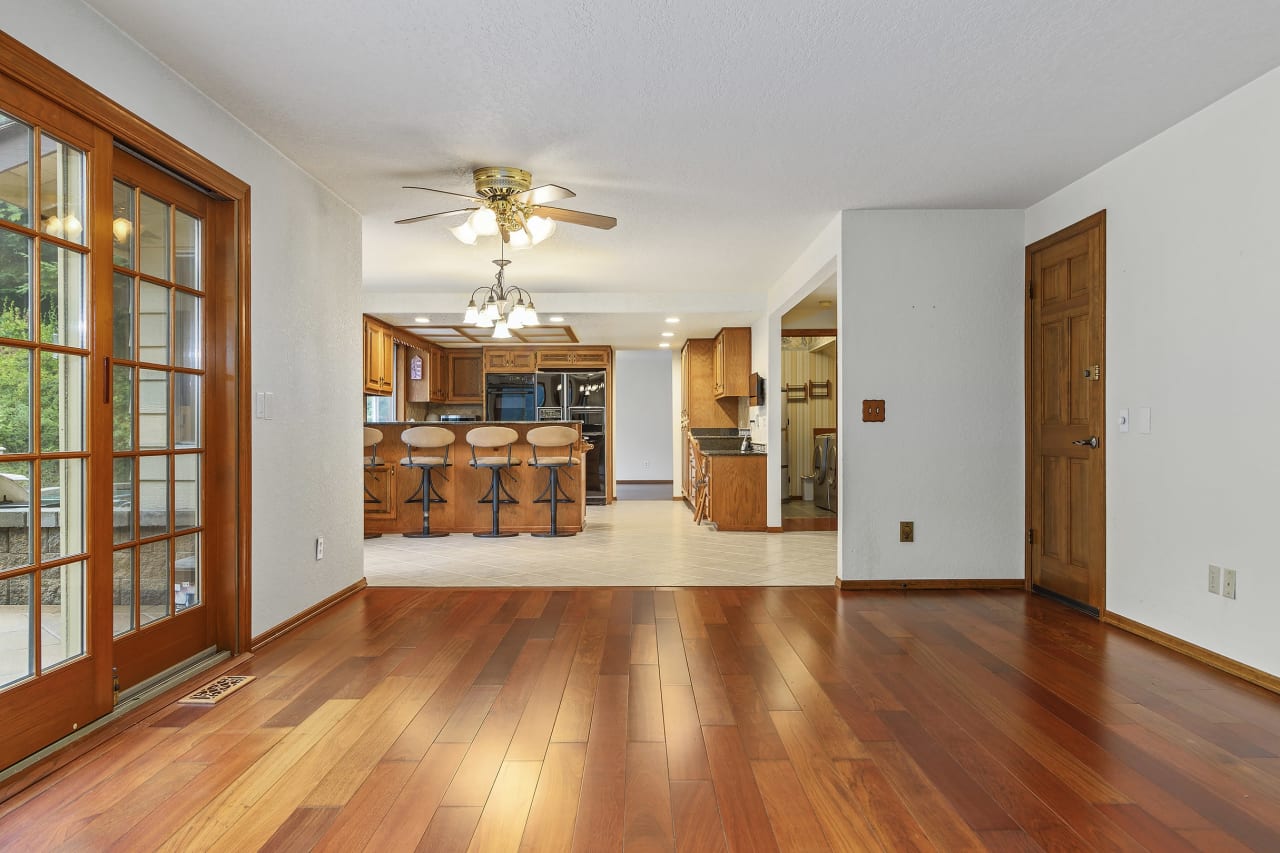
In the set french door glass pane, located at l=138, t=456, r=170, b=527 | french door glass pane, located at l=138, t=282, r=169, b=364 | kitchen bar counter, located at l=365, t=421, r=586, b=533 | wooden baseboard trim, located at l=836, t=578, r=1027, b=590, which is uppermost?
french door glass pane, located at l=138, t=282, r=169, b=364

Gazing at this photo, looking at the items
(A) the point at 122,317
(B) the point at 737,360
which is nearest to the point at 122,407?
(A) the point at 122,317

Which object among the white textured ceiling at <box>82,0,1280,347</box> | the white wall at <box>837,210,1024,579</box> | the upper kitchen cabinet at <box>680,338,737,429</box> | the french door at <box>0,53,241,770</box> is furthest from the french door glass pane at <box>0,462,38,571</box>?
the upper kitchen cabinet at <box>680,338,737,429</box>

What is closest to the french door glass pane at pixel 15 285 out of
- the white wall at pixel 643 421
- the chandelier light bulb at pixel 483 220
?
the chandelier light bulb at pixel 483 220

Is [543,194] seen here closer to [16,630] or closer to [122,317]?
[122,317]

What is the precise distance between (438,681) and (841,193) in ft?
10.7

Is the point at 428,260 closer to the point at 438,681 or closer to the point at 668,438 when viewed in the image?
the point at 438,681

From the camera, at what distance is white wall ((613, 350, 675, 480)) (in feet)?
43.3

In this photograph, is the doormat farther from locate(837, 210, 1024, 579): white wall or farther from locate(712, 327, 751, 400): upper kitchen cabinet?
locate(712, 327, 751, 400): upper kitchen cabinet

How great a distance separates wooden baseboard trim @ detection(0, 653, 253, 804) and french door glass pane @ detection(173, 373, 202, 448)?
0.90m

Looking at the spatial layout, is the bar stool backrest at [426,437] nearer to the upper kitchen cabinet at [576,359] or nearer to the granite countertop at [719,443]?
the granite countertop at [719,443]

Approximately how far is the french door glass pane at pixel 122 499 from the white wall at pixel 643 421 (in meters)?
10.7

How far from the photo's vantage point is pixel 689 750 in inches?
82.0

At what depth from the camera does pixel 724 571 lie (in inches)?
191

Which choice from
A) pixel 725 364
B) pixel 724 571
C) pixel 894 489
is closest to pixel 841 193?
pixel 894 489
